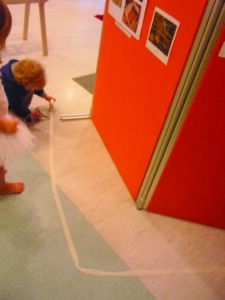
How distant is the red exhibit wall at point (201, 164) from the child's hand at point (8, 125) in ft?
2.29

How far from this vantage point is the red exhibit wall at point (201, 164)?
1.04m

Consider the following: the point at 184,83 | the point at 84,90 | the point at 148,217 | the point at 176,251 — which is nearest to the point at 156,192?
the point at 148,217

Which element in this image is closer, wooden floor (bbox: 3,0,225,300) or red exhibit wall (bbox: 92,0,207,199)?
red exhibit wall (bbox: 92,0,207,199)

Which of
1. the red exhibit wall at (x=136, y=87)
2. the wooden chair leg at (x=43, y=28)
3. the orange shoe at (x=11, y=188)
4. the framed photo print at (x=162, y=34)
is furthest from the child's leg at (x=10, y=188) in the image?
the wooden chair leg at (x=43, y=28)

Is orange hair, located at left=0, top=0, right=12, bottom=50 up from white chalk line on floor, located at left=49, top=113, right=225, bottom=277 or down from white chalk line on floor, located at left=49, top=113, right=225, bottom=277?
up

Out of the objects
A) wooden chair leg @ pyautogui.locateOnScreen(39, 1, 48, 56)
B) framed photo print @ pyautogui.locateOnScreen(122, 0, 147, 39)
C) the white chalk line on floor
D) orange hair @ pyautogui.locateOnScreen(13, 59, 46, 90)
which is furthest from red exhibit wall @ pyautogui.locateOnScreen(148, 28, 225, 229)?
wooden chair leg @ pyautogui.locateOnScreen(39, 1, 48, 56)

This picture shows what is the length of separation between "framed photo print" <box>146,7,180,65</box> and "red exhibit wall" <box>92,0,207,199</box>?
0.02 m

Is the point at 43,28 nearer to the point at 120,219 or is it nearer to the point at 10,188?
the point at 10,188

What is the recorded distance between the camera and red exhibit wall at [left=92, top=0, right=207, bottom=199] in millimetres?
1039

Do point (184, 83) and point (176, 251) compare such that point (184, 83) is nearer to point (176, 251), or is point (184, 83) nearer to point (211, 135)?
point (211, 135)

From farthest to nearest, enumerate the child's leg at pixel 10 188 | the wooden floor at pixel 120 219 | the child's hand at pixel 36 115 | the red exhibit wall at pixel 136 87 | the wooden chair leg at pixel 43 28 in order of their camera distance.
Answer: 1. the wooden chair leg at pixel 43 28
2. the child's hand at pixel 36 115
3. the child's leg at pixel 10 188
4. the wooden floor at pixel 120 219
5. the red exhibit wall at pixel 136 87

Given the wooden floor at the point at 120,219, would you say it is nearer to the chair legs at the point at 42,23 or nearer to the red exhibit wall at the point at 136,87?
the red exhibit wall at the point at 136,87

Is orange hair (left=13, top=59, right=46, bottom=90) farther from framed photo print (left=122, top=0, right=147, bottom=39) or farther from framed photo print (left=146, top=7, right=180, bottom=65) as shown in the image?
framed photo print (left=146, top=7, right=180, bottom=65)

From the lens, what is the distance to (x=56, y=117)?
2.06 metres
